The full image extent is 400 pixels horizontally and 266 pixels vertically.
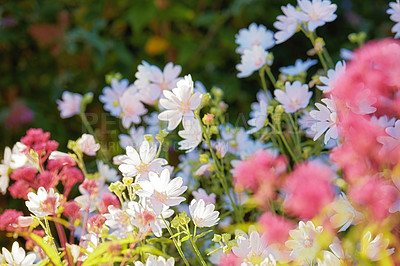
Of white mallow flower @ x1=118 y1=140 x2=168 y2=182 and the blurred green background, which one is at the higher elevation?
white mallow flower @ x1=118 y1=140 x2=168 y2=182

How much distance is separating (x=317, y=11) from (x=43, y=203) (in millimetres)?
494

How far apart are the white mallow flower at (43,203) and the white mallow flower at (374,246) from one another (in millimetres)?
350

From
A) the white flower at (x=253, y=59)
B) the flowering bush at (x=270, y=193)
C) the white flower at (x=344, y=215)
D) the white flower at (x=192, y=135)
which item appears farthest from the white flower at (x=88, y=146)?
the white flower at (x=344, y=215)

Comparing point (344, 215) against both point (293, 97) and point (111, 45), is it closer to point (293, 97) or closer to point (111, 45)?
point (293, 97)

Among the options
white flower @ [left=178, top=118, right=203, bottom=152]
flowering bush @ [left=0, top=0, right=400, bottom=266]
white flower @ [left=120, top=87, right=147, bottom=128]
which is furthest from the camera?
white flower @ [left=120, top=87, right=147, bottom=128]

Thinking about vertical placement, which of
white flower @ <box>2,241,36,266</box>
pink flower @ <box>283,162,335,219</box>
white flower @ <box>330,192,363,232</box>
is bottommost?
white flower @ <box>330,192,363,232</box>

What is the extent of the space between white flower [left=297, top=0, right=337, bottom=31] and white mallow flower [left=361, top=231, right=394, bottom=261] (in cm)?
37

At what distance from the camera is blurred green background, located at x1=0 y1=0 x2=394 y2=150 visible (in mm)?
1660

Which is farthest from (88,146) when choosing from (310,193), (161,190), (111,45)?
(111,45)

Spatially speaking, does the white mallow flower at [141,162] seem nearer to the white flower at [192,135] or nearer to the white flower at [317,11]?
the white flower at [192,135]

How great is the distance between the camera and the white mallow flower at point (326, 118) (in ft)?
2.09

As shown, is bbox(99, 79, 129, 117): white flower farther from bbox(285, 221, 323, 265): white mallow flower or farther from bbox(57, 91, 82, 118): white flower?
bbox(285, 221, 323, 265): white mallow flower

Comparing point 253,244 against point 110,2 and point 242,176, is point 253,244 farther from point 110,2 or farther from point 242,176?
point 110,2

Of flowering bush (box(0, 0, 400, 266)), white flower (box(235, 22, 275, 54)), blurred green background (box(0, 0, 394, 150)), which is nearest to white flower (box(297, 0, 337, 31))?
flowering bush (box(0, 0, 400, 266))
